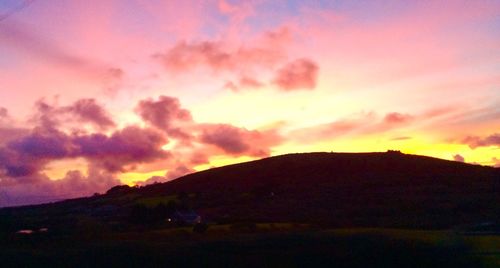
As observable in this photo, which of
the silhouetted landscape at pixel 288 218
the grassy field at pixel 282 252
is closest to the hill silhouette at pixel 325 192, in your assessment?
the silhouetted landscape at pixel 288 218

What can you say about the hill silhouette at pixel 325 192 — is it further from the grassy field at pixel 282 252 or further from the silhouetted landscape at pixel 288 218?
the grassy field at pixel 282 252

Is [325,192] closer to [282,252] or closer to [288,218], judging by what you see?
[288,218]

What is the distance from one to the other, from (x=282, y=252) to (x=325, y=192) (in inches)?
2598

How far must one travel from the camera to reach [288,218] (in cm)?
5006

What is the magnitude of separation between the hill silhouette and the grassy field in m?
31.4

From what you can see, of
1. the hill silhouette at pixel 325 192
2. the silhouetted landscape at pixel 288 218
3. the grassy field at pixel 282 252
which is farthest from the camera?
the hill silhouette at pixel 325 192

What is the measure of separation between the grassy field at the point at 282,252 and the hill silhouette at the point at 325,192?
3144cm

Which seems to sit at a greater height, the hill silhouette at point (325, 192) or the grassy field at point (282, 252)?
the hill silhouette at point (325, 192)

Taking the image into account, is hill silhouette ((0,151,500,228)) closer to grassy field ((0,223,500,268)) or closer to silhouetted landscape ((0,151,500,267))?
silhouetted landscape ((0,151,500,267))

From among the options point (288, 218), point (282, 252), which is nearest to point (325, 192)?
point (288, 218)

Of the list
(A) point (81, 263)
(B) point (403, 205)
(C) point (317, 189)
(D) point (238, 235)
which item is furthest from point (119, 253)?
(C) point (317, 189)

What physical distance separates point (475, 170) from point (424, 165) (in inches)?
304

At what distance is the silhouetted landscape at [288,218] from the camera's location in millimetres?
16547

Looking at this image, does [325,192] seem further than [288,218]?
Yes
